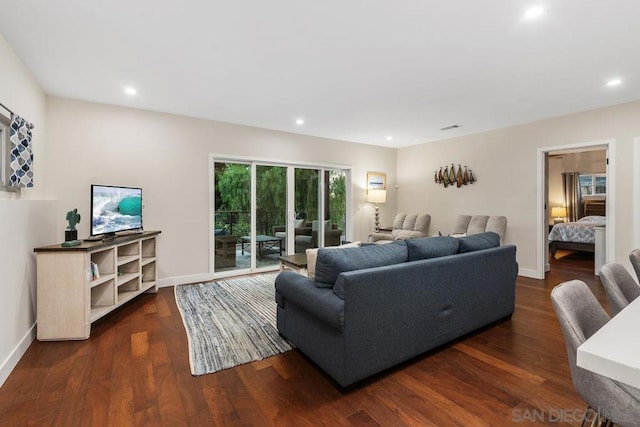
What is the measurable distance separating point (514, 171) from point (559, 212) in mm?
4371

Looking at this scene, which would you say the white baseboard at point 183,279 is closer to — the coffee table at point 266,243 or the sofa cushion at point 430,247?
the coffee table at point 266,243

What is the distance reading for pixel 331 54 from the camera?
8.68 feet

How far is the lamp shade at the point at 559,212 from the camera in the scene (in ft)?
26.1

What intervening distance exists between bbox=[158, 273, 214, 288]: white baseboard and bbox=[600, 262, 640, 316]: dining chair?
445cm

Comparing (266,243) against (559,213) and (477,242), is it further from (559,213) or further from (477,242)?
(559,213)

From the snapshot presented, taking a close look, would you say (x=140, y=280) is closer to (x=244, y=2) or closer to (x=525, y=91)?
(x=244, y=2)

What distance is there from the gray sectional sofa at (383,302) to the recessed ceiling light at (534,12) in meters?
1.71

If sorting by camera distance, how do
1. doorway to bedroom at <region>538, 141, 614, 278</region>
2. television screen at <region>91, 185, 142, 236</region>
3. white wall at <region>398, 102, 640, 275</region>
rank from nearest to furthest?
television screen at <region>91, 185, 142, 236</region> → white wall at <region>398, 102, 640, 275</region> → doorway to bedroom at <region>538, 141, 614, 278</region>

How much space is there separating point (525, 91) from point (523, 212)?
2.15 m

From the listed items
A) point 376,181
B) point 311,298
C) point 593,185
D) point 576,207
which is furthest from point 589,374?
point 593,185

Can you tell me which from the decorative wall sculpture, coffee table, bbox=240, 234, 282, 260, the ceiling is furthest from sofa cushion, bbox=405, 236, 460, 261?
the decorative wall sculpture

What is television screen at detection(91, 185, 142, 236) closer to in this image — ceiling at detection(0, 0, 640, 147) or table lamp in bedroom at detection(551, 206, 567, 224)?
ceiling at detection(0, 0, 640, 147)

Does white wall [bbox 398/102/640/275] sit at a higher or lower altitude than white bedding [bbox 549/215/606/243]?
higher

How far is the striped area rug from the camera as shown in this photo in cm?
233
